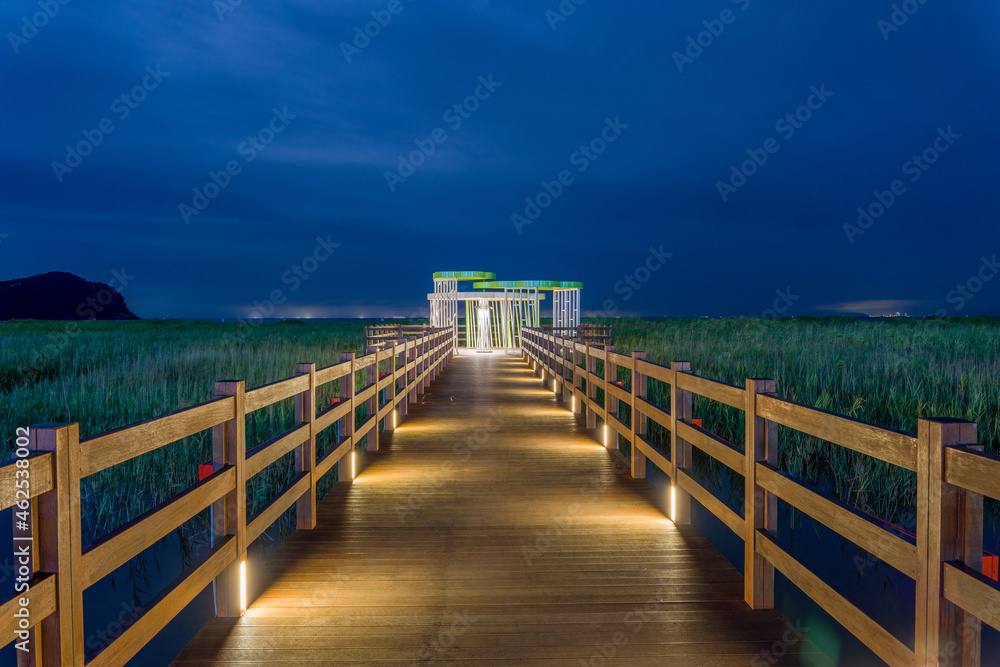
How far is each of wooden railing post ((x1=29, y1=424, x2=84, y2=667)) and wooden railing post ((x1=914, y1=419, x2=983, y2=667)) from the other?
2649 mm

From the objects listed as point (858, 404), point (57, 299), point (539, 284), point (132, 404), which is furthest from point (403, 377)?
point (57, 299)

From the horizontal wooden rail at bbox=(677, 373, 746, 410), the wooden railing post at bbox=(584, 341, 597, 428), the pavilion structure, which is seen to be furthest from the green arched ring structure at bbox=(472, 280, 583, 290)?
the horizontal wooden rail at bbox=(677, 373, 746, 410)

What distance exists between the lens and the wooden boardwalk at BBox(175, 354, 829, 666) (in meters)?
2.64

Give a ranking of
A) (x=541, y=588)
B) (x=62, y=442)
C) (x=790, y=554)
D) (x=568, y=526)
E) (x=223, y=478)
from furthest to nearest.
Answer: (x=568, y=526)
(x=541, y=588)
(x=223, y=478)
(x=790, y=554)
(x=62, y=442)

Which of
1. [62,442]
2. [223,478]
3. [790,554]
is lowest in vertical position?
[790,554]

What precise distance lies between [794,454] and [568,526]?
12.3 feet

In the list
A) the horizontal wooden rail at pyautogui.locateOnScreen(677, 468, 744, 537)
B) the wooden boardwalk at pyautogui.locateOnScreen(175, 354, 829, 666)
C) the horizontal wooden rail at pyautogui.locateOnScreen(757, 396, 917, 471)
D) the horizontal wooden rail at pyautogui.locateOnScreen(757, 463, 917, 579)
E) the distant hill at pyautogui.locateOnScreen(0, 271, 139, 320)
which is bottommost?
the wooden boardwalk at pyautogui.locateOnScreen(175, 354, 829, 666)

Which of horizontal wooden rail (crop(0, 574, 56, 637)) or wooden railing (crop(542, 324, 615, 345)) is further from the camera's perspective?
wooden railing (crop(542, 324, 615, 345))

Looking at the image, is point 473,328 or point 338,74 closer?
point 473,328

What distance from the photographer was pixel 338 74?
3347 centimetres

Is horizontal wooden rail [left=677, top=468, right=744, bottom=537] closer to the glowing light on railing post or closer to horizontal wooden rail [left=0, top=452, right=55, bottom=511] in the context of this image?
the glowing light on railing post

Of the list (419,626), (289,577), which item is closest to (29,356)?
(289,577)

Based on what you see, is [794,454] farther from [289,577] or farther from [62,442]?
[62,442]

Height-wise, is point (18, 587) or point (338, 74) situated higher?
point (338, 74)
